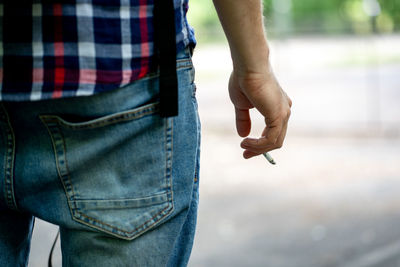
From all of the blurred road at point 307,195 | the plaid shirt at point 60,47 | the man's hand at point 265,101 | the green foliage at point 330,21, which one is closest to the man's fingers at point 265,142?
Result: the man's hand at point 265,101

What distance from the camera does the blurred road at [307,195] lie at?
3742 mm

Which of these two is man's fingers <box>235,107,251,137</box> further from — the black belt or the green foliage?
the green foliage

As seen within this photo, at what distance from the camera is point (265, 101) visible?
3.81 ft

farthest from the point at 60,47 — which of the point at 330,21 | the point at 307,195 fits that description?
the point at 330,21

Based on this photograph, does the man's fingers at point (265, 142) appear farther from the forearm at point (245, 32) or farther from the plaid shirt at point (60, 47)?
the plaid shirt at point (60, 47)

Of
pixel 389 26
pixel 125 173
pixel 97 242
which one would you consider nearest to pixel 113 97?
pixel 125 173

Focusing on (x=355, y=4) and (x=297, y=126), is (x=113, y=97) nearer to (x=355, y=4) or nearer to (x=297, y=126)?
(x=297, y=126)

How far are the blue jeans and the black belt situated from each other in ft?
0.05

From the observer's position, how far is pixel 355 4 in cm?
2697

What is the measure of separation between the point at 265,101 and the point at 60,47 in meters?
0.40

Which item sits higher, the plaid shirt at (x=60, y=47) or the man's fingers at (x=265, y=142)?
the plaid shirt at (x=60, y=47)

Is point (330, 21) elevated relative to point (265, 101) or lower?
lower

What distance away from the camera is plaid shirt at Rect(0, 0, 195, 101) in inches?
37.4

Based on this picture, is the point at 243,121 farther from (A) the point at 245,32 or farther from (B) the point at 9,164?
(B) the point at 9,164
